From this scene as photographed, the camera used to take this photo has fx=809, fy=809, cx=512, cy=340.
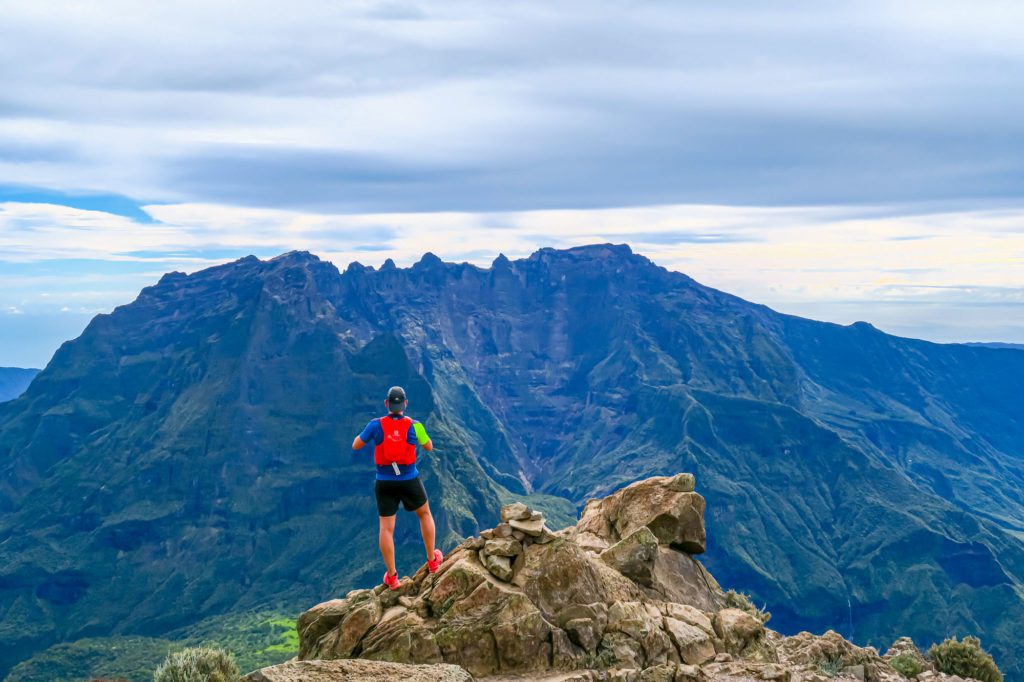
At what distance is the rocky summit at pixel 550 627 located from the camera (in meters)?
26.5

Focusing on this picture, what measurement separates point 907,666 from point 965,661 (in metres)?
6.21

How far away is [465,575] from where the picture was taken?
29266 millimetres

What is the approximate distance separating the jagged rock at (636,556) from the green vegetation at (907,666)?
11566 millimetres

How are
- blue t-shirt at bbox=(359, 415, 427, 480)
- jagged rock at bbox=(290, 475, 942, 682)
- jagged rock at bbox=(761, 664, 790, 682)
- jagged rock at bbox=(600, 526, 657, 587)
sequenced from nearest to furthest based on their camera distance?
1. jagged rock at bbox=(761, 664, 790, 682)
2. jagged rock at bbox=(290, 475, 942, 682)
3. blue t-shirt at bbox=(359, 415, 427, 480)
4. jagged rock at bbox=(600, 526, 657, 587)

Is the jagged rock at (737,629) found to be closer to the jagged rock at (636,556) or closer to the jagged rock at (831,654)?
the jagged rock at (831,654)

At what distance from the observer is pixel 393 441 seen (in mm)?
28391

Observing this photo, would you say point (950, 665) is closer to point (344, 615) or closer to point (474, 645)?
point (474, 645)

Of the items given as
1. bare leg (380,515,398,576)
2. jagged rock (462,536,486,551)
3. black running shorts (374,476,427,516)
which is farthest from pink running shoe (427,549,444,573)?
black running shorts (374,476,427,516)

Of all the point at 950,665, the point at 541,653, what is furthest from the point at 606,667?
the point at 950,665

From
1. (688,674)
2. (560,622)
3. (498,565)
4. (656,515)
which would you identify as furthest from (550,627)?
(656,515)

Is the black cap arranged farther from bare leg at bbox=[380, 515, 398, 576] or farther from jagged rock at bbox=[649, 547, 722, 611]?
jagged rock at bbox=[649, 547, 722, 611]

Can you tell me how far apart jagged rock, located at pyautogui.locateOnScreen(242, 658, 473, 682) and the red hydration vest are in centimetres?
674

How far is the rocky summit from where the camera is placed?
87.0ft

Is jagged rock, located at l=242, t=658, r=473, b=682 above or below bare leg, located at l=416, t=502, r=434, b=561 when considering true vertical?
below
